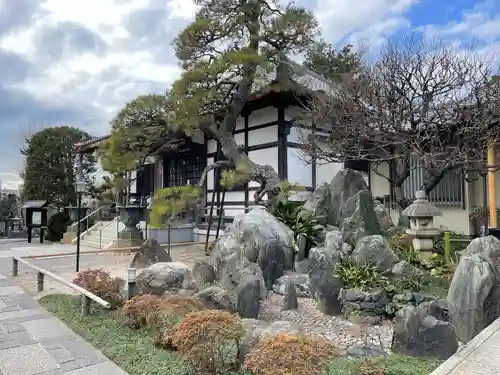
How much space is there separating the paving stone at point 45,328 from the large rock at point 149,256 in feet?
8.74

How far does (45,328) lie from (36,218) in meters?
12.4

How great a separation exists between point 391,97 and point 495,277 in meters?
5.36

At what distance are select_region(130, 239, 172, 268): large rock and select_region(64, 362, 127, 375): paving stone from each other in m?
4.13

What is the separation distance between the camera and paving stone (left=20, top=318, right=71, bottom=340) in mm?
4273

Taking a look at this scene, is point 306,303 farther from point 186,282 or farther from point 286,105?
point 286,105

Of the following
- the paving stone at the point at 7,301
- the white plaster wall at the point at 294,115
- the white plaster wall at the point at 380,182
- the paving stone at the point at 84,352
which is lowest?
the paving stone at the point at 7,301

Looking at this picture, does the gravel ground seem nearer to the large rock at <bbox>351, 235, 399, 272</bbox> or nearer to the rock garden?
the rock garden

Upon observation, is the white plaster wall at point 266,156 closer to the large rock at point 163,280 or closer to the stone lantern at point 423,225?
the stone lantern at point 423,225

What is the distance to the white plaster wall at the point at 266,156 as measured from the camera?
1174 centimetres

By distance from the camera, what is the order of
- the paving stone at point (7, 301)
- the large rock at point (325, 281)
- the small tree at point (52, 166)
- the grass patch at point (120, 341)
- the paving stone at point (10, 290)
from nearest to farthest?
the grass patch at point (120, 341)
the large rock at point (325, 281)
the paving stone at point (7, 301)
the paving stone at point (10, 290)
the small tree at point (52, 166)

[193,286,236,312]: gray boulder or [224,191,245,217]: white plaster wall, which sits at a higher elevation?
[224,191,245,217]: white plaster wall

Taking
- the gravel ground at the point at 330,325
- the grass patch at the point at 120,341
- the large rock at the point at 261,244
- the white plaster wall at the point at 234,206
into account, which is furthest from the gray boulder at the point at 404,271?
the white plaster wall at the point at 234,206

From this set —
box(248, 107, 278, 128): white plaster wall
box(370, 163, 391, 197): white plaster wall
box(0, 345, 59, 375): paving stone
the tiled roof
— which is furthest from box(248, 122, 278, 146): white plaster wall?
box(0, 345, 59, 375): paving stone

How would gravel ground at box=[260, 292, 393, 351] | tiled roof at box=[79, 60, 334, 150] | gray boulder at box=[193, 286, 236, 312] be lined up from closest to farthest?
gravel ground at box=[260, 292, 393, 351], gray boulder at box=[193, 286, 236, 312], tiled roof at box=[79, 60, 334, 150]
